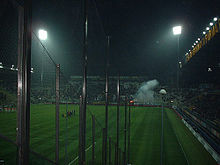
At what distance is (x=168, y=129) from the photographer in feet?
47.0

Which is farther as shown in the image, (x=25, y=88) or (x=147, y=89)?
(x=147, y=89)

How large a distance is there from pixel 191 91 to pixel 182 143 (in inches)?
1016

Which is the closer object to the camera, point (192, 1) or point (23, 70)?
point (23, 70)

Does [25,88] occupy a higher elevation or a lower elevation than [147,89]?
higher

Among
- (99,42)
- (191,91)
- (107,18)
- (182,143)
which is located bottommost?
(182,143)

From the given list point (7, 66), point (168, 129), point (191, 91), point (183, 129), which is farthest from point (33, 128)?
point (191, 91)

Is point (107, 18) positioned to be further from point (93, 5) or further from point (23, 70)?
point (23, 70)

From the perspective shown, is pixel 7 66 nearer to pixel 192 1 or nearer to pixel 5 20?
pixel 5 20

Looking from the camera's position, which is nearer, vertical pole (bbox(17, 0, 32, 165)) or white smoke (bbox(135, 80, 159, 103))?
vertical pole (bbox(17, 0, 32, 165))

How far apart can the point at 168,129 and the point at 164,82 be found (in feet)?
84.7

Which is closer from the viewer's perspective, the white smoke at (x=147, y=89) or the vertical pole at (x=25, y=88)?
the vertical pole at (x=25, y=88)

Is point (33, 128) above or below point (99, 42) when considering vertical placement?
below

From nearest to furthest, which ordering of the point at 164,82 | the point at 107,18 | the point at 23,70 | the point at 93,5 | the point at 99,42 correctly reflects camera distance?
the point at 23,70
the point at 93,5
the point at 107,18
the point at 99,42
the point at 164,82

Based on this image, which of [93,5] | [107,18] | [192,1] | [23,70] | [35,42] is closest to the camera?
[23,70]
